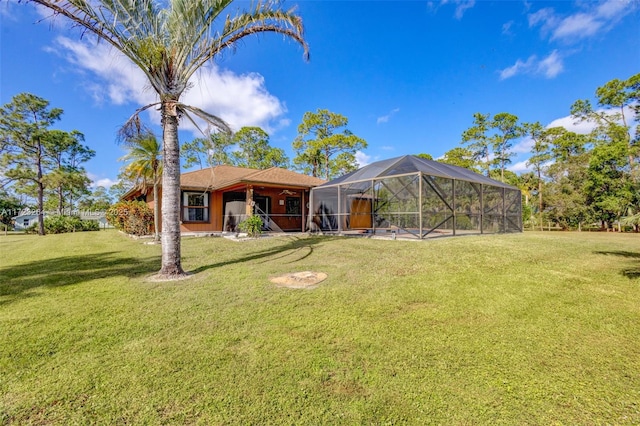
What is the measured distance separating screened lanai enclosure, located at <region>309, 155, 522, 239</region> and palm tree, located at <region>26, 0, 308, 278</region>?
7.32 m

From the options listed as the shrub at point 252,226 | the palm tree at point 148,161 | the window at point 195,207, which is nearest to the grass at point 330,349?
the shrub at point 252,226

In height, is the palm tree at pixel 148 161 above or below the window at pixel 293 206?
above

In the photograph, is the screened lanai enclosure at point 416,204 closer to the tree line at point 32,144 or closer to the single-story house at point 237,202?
the single-story house at point 237,202

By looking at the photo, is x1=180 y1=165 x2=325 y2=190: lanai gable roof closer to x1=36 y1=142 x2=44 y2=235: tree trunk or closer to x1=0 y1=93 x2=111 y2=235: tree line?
x1=36 y1=142 x2=44 y2=235: tree trunk

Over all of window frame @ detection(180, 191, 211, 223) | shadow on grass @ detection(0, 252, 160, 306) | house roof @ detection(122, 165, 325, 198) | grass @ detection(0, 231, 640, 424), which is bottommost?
grass @ detection(0, 231, 640, 424)

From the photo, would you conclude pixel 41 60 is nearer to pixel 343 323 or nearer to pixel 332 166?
pixel 343 323

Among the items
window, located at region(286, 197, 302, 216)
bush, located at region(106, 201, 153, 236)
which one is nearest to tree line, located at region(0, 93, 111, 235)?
bush, located at region(106, 201, 153, 236)

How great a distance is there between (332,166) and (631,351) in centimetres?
2449

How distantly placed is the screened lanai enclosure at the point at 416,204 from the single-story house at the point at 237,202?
149 centimetres

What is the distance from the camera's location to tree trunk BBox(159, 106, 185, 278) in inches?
217

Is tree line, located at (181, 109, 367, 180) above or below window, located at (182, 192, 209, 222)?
above

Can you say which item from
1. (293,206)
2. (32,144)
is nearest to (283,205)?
(293,206)

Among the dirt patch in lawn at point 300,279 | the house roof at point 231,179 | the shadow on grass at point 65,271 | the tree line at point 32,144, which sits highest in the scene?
the tree line at point 32,144

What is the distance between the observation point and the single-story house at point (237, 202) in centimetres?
1384
